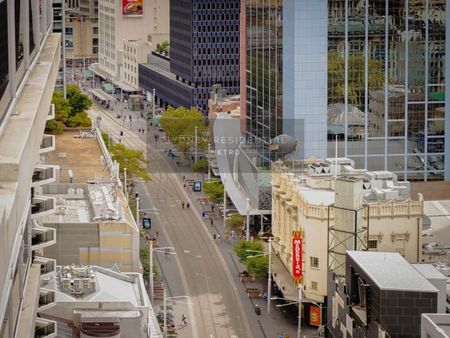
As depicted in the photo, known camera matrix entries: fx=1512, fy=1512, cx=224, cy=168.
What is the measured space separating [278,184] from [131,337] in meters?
25.1

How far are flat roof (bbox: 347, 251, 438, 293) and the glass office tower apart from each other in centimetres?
3141

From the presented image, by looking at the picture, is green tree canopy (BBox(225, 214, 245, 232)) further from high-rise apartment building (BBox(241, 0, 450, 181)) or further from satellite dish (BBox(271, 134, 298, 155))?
high-rise apartment building (BBox(241, 0, 450, 181))

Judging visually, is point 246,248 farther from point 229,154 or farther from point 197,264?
point 229,154

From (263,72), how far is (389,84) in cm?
754

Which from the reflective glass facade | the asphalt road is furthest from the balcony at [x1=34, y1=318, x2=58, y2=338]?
the reflective glass facade

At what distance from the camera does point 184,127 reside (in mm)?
99000

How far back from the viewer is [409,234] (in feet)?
176

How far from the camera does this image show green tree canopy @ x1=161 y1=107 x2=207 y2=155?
96.2 meters

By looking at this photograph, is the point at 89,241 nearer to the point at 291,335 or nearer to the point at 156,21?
the point at 291,335

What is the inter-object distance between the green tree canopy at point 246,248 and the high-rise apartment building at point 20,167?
34.1 meters

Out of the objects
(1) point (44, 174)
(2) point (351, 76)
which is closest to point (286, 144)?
(2) point (351, 76)

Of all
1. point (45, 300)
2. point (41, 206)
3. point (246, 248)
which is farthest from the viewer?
point (246, 248)

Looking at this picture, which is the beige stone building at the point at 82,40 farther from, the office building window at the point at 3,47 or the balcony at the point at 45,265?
the office building window at the point at 3,47

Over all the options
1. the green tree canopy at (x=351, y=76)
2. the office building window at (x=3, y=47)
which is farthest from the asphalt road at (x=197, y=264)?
the office building window at (x=3, y=47)
